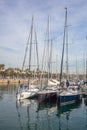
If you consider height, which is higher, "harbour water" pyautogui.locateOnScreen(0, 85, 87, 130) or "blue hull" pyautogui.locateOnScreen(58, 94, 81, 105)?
"blue hull" pyautogui.locateOnScreen(58, 94, 81, 105)

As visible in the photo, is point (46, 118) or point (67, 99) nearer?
point (46, 118)

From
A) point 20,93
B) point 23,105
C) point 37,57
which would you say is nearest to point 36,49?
point 37,57

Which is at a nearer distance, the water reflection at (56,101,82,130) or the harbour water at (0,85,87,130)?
the harbour water at (0,85,87,130)

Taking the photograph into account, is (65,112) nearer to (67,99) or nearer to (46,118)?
(67,99)

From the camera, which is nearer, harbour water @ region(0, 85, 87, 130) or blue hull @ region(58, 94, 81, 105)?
harbour water @ region(0, 85, 87, 130)

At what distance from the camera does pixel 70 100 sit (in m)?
38.4

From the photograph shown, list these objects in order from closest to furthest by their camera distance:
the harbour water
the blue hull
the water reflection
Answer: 1. the harbour water
2. the water reflection
3. the blue hull

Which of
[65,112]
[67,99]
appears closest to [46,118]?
[65,112]

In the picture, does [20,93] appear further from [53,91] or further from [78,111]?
[78,111]

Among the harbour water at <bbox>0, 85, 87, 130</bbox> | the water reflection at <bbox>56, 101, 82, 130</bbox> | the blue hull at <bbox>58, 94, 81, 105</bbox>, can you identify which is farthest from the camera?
the blue hull at <bbox>58, 94, 81, 105</bbox>

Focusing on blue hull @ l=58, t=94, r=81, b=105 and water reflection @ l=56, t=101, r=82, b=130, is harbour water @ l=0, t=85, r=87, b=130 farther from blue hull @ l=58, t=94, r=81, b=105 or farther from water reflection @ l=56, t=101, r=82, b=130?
blue hull @ l=58, t=94, r=81, b=105

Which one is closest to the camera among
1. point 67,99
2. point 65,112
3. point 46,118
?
point 46,118

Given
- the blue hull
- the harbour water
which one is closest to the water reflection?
the harbour water

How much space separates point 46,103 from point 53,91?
261 centimetres
